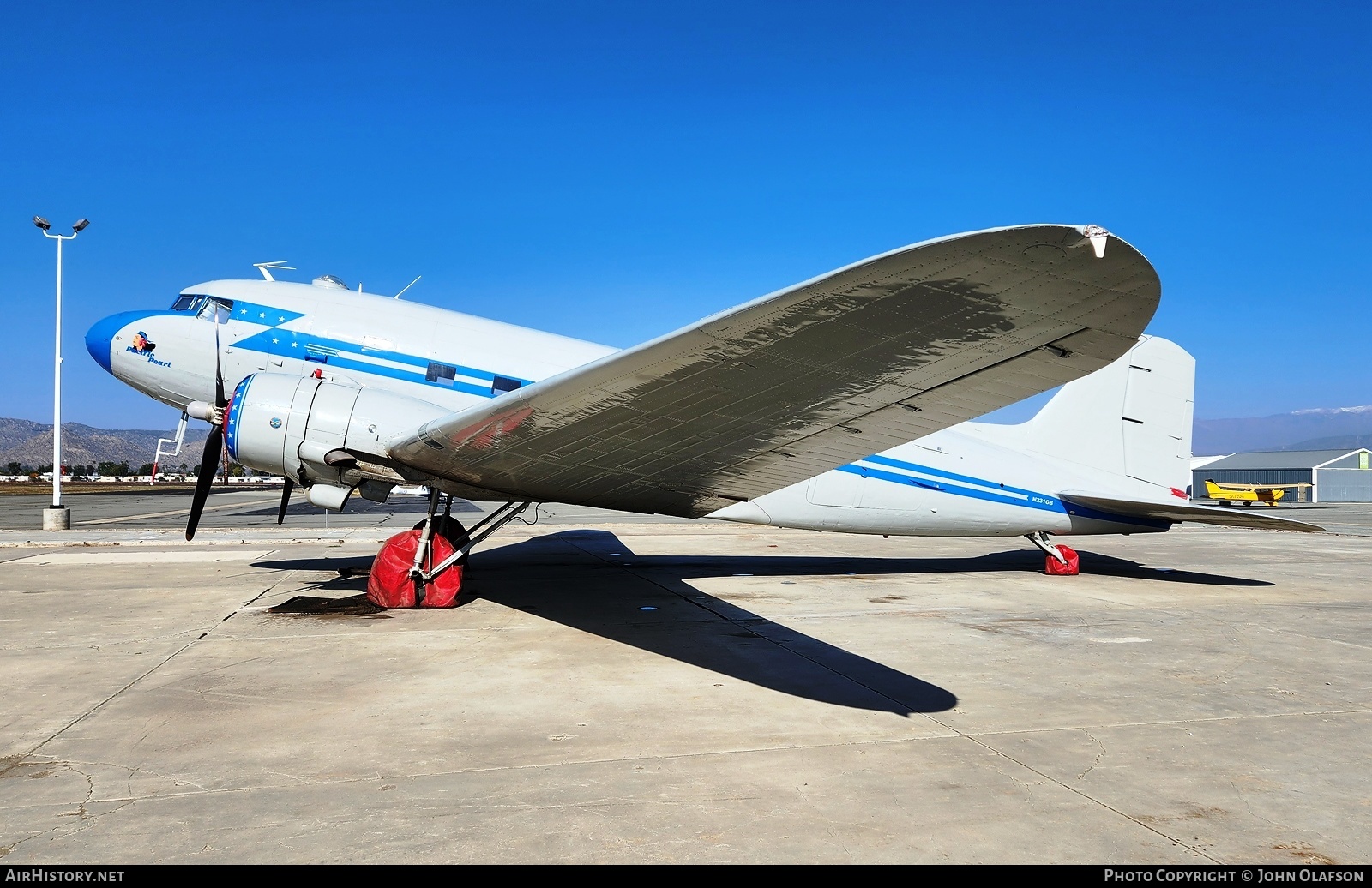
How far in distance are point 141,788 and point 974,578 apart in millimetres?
11962

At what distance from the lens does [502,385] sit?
10461 mm

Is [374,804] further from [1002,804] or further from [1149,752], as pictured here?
[1149,752]

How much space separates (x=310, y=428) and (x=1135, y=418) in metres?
12.5

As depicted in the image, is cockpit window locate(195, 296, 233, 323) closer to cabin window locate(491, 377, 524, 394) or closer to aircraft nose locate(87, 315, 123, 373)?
aircraft nose locate(87, 315, 123, 373)

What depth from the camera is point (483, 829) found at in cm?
356

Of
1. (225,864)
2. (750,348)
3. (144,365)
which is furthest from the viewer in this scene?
(144,365)

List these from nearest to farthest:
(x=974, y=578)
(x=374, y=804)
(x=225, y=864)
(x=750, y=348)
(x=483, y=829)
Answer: (x=225, y=864) → (x=483, y=829) → (x=374, y=804) → (x=750, y=348) → (x=974, y=578)

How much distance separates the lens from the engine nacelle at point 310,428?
8852mm

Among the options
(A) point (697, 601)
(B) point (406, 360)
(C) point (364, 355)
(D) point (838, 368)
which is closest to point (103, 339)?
(C) point (364, 355)

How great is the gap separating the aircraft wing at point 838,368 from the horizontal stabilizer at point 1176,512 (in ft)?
24.7

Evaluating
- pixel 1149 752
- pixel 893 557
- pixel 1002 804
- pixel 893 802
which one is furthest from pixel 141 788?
pixel 893 557

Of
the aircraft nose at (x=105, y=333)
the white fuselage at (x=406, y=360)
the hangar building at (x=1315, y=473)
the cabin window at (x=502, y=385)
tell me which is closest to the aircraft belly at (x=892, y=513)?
the white fuselage at (x=406, y=360)

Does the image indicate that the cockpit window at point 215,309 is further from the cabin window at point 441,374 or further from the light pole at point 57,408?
the light pole at point 57,408

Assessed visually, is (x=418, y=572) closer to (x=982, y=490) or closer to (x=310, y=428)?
(x=310, y=428)
